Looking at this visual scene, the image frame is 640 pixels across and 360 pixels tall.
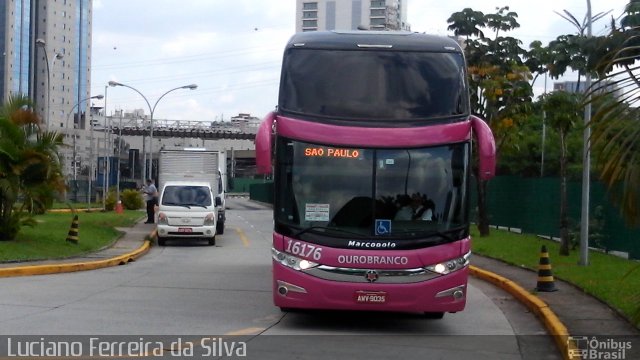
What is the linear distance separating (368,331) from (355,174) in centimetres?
227

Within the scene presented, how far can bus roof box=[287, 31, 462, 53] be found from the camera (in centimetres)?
1201

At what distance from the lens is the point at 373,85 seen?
11828mm

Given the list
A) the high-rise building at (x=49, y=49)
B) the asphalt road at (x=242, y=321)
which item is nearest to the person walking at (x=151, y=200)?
the asphalt road at (x=242, y=321)

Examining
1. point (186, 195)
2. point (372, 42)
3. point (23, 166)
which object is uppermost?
point (372, 42)

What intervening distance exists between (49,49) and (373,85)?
345 feet

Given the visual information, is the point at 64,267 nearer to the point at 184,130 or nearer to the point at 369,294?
the point at 369,294

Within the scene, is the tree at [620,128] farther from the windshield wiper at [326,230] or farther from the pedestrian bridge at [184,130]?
the pedestrian bridge at [184,130]

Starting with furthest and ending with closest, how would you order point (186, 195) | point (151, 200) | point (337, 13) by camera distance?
1. point (337, 13)
2. point (151, 200)
3. point (186, 195)

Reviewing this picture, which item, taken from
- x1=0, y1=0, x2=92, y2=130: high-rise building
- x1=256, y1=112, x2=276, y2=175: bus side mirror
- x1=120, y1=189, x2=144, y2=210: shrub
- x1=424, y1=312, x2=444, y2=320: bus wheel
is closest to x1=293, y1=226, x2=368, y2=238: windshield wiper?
x1=256, y1=112, x2=276, y2=175: bus side mirror

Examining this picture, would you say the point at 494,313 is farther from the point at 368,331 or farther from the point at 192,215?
the point at 192,215

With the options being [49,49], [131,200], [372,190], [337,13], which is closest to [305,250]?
[372,190]

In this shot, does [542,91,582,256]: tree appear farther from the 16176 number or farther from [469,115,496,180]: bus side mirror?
the 16176 number

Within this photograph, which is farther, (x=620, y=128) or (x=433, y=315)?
(x=433, y=315)

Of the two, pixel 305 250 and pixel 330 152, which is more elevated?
pixel 330 152
